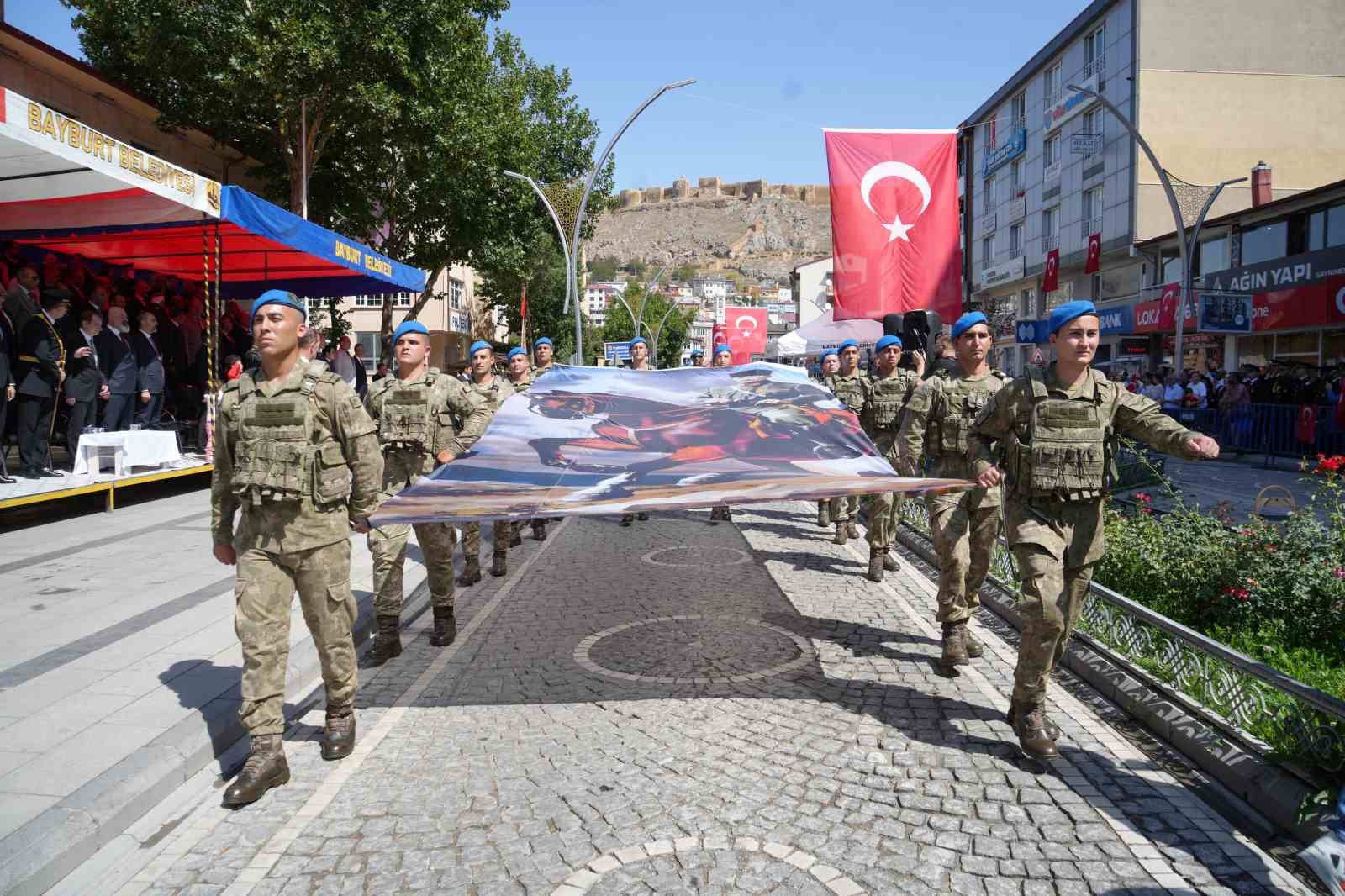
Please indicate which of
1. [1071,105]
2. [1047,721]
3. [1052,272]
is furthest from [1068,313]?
[1071,105]

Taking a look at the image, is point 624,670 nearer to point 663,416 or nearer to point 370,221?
point 663,416

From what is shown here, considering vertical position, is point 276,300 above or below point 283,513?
above

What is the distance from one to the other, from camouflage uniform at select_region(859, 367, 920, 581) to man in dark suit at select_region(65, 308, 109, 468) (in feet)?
32.0

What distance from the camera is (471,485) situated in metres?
5.55

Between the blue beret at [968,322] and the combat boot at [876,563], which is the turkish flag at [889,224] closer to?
the combat boot at [876,563]

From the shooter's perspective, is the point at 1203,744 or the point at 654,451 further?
the point at 654,451

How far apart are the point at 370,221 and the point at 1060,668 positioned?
27.7 m

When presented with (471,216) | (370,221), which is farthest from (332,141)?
(471,216)

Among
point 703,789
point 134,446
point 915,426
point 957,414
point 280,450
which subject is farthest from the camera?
point 134,446

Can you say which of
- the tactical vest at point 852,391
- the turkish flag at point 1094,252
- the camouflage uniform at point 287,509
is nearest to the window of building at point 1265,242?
the turkish flag at point 1094,252

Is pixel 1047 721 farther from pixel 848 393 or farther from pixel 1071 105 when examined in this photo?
pixel 1071 105

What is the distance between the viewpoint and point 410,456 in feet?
24.1

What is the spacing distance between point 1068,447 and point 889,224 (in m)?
5.86

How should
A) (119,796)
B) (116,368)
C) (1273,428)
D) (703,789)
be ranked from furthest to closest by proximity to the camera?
(1273,428), (116,368), (703,789), (119,796)
